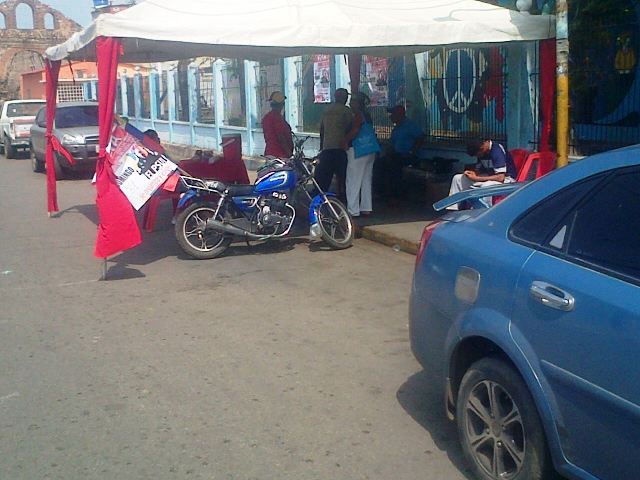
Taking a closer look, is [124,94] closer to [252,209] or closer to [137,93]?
[137,93]

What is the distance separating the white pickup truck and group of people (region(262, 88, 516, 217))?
15.3 m

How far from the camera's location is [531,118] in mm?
11586

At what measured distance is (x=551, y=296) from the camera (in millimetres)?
3434

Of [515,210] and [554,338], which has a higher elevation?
[515,210]

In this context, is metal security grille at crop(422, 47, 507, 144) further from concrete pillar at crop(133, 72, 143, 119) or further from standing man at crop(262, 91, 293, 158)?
concrete pillar at crop(133, 72, 143, 119)

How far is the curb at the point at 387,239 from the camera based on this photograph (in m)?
9.95

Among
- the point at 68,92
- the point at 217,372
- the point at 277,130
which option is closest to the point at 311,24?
the point at 277,130

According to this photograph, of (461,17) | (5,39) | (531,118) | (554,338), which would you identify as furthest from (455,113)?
(5,39)

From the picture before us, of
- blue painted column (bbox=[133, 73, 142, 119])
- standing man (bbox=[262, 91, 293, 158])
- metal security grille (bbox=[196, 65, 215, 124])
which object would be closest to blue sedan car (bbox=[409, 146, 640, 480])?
standing man (bbox=[262, 91, 293, 158])

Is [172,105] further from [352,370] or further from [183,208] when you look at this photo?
[352,370]

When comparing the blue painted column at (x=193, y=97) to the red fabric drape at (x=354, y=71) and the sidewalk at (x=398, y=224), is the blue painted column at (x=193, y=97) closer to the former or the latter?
the red fabric drape at (x=354, y=71)

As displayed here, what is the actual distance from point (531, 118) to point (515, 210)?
314 inches

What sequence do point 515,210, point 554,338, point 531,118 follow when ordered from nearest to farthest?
point 554,338
point 515,210
point 531,118

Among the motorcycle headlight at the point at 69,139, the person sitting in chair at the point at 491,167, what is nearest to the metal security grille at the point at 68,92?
the motorcycle headlight at the point at 69,139
